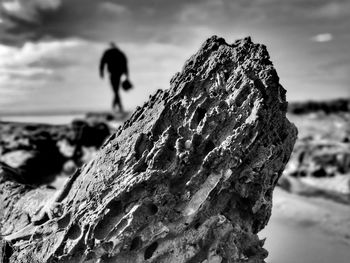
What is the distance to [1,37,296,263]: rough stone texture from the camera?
3.53 m

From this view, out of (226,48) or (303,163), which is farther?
(303,163)

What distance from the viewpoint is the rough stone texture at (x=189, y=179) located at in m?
3.53

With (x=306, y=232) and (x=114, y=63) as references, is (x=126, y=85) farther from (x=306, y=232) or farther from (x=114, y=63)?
(x=306, y=232)

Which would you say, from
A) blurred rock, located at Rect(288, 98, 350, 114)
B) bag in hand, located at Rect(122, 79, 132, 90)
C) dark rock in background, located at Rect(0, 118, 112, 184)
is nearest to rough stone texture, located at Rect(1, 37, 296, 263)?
dark rock in background, located at Rect(0, 118, 112, 184)

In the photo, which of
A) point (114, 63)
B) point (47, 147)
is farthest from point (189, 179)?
point (114, 63)

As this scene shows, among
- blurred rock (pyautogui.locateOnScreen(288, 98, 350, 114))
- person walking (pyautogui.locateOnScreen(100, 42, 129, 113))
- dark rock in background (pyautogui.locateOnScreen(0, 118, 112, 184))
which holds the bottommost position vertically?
dark rock in background (pyautogui.locateOnScreen(0, 118, 112, 184))

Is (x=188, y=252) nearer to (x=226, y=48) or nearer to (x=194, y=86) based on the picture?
(x=194, y=86)

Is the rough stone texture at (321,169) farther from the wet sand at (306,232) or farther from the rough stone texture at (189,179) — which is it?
the rough stone texture at (189,179)

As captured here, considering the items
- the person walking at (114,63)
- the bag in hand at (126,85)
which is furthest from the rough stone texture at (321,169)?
the person walking at (114,63)

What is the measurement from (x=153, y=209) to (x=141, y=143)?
62cm

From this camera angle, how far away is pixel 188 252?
3.55 m

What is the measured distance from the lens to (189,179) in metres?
3.66

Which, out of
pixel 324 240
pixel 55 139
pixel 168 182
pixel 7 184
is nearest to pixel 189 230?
pixel 168 182

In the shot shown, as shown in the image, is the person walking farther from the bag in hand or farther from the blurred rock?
the blurred rock
